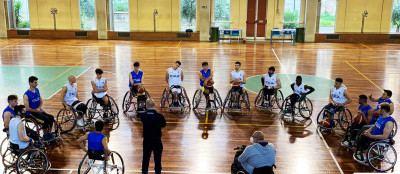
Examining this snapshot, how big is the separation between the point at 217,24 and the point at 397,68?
11724 mm

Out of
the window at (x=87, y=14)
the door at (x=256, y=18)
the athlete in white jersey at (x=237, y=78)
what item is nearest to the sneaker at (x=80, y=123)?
the athlete in white jersey at (x=237, y=78)

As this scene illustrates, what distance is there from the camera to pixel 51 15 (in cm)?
2517

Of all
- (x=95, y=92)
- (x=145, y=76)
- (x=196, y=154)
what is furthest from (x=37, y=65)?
(x=196, y=154)

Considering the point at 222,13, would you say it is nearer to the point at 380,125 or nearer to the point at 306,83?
the point at 306,83

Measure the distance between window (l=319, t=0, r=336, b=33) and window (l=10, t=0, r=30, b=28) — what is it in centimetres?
1876

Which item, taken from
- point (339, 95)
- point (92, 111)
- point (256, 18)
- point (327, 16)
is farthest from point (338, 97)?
point (327, 16)

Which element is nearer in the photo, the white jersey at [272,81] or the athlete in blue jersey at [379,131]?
the athlete in blue jersey at [379,131]

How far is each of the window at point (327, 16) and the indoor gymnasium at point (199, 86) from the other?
2.9 inches

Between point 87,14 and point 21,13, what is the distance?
4437 mm

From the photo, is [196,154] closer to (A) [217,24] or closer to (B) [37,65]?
(B) [37,65]

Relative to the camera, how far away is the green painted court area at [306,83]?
1198 centimetres

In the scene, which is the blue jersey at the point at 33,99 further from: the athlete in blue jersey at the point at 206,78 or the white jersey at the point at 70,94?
the athlete in blue jersey at the point at 206,78

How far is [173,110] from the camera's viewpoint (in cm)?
1029

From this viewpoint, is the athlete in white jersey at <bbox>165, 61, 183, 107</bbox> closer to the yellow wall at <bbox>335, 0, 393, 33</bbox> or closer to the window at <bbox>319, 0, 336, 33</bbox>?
the window at <bbox>319, 0, 336, 33</bbox>
